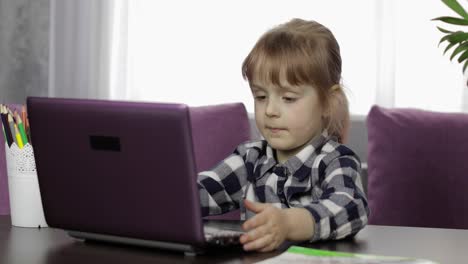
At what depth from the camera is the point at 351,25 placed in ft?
10.4

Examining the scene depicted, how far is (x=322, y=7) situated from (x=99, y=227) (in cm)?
216

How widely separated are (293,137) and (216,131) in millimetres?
891

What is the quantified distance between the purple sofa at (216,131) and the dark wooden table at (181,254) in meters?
0.95

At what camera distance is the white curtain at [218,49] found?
3.12 meters

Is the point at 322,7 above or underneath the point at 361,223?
above

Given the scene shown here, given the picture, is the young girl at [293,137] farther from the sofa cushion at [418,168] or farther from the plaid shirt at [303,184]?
the sofa cushion at [418,168]

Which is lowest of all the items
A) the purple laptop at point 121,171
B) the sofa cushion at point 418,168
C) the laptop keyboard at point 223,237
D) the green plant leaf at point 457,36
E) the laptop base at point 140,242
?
the sofa cushion at point 418,168

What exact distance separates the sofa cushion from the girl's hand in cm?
123

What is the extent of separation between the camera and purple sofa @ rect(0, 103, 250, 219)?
2.38 m

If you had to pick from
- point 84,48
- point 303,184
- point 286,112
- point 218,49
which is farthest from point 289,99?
point 84,48

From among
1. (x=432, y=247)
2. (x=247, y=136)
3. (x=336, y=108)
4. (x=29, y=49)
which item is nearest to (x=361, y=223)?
(x=432, y=247)

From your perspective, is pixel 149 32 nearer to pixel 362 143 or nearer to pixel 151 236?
pixel 362 143

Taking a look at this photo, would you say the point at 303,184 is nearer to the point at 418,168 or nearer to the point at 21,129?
the point at 21,129

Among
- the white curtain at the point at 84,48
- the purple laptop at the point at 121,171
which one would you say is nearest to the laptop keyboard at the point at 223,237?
the purple laptop at the point at 121,171
